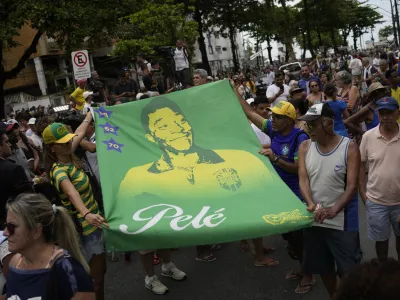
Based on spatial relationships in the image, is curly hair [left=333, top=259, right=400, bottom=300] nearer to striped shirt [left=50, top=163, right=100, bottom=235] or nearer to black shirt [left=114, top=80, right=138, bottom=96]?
striped shirt [left=50, top=163, right=100, bottom=235]

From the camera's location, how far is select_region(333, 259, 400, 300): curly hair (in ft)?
4.64

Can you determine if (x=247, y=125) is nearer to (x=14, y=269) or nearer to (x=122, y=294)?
(x=122, y=294)

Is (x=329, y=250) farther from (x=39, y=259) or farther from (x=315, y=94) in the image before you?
(x=315, y=94)

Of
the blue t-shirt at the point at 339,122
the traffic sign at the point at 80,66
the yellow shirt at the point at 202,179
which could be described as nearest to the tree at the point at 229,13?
the traffic sign at the point at 80,66

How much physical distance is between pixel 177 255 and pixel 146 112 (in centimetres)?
217

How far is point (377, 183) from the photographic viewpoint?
13.6ft

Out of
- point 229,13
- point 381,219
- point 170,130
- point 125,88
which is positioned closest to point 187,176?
point 170,130

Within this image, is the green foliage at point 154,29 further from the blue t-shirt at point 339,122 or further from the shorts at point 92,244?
the shorts at point 92,244

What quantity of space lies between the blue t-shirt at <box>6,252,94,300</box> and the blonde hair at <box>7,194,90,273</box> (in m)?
0.21

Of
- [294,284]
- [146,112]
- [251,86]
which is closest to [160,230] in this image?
[146,112]

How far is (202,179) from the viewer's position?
4.24m

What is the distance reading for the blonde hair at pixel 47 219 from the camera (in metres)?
2.67

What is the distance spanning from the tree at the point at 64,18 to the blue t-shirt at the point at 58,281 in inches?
A: 607

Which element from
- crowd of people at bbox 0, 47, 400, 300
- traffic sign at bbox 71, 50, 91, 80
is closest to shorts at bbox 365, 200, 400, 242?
crowd of people at bbox 0, 47, 400, 300
